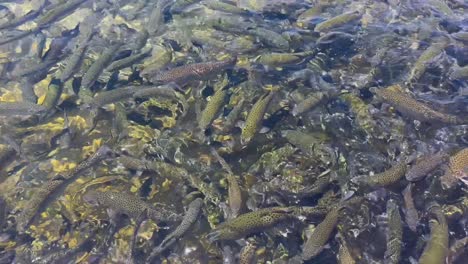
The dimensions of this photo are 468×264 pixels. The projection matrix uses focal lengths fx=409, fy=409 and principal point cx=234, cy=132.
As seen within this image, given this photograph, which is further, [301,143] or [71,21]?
[71,21]

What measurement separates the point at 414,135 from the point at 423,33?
2.82 m

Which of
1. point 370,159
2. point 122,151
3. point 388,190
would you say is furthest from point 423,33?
point 122,151

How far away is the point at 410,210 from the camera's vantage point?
183 inches

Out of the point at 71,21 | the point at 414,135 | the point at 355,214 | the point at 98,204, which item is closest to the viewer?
the point at 355,214

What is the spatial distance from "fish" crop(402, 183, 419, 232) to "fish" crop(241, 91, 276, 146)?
200 centimetres

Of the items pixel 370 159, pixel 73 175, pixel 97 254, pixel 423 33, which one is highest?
pixel 423 33

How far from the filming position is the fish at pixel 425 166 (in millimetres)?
4867

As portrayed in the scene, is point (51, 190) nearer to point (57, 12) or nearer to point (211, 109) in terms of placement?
point (211, 109)

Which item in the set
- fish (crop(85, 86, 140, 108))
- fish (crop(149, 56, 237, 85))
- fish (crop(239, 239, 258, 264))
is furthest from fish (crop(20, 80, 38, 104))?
fish (crop(239, 239, 258, 264))

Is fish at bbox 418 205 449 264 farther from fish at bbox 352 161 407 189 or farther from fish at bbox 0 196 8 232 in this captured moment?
fish at bbox 0 196 8 232

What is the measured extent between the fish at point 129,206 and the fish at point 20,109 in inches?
76.7

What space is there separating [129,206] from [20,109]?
265 centimetres

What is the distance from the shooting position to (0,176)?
5625 mm

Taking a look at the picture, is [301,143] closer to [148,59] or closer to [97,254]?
[97,254]
